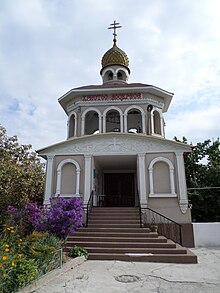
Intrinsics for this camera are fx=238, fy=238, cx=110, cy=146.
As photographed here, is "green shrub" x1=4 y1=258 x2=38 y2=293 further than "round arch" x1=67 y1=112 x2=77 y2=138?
No

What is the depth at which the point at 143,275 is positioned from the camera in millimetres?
5605

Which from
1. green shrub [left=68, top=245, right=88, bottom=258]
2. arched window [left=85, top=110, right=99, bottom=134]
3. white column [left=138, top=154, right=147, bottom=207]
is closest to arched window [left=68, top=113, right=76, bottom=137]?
arched window [left=85, top=110, right=99, bottom=134]

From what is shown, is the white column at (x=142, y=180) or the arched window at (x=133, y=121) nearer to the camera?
the white column at (x=142, y=180)

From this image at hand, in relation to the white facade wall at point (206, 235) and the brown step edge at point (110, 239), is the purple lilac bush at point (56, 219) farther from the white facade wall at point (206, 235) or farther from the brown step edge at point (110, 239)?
the white facade wall at point (206, 235)

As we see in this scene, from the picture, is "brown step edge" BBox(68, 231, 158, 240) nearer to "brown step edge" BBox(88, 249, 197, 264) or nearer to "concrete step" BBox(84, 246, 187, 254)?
"concrete step" BBox(84, 246, 187, 254)

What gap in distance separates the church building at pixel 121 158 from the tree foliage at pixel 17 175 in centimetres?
199

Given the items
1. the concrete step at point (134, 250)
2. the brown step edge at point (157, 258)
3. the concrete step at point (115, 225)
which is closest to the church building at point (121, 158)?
the concrete step at point (115, 225)

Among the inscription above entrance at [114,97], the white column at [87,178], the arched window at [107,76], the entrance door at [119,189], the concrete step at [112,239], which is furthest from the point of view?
the arched window at [107,76]

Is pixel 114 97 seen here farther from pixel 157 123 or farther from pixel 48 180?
pixel 48 180

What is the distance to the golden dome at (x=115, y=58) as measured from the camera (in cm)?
1795

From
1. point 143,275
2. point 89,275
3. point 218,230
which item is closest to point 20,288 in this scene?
point 89,275

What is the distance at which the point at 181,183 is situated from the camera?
1090cm

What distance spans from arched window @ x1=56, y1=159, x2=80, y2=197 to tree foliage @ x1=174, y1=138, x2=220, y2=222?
745 centimetres

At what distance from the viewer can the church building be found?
10984mm
